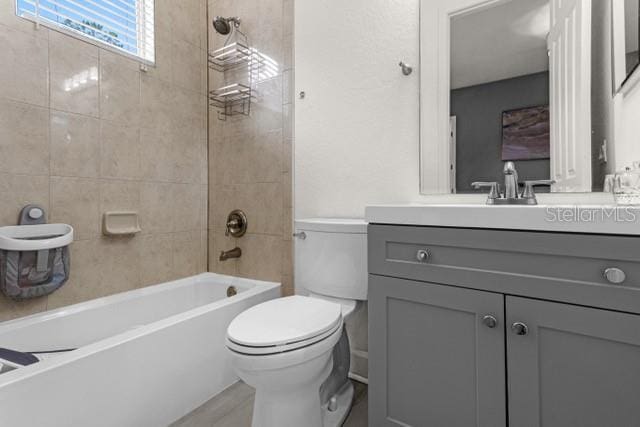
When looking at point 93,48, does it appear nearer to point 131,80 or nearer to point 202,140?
point 131,80

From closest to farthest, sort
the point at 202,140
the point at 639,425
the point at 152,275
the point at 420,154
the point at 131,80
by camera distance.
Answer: the point at 639,425, the point at 420,154, the point at 131,80, the point at 152,275, the point at 202,140

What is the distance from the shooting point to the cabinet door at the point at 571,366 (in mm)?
729

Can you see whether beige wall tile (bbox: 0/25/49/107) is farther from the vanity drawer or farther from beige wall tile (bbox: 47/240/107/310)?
the vanity drawer

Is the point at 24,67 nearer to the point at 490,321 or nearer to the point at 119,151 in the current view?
the point at 119,151

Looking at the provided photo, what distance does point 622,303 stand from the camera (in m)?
0.73

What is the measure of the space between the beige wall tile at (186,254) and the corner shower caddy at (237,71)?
0.83 m

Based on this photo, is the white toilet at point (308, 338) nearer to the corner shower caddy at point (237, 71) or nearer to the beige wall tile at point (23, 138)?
the corner shower caddy at point (237, 71)

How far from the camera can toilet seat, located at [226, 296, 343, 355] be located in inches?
39.6

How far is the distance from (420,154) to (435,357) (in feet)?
2.97

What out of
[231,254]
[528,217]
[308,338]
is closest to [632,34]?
[528,217]

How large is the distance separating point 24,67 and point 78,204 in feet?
2.10

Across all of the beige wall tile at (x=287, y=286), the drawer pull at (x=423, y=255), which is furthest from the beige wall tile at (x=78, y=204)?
the drawer pull at (x=423, y=255)

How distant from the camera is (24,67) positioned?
146cm

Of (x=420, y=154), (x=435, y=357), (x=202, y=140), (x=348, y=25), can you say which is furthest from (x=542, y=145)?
(x=202, y=140)
